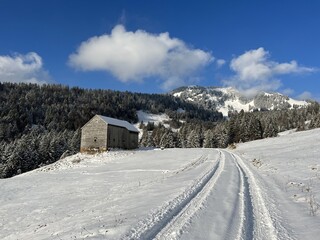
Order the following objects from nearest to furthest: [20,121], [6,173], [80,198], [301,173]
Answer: [80,198]
[301,173]
[6,173]
[20,121]

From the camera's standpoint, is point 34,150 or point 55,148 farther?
point 55,148

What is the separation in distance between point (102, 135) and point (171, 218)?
214 feet

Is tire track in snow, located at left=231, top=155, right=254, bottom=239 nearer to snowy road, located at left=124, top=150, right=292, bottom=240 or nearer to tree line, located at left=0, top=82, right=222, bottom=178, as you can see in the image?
snowy road, located at left=124, top=150, right=292, bottom=240

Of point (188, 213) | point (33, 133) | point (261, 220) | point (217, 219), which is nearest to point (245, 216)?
point (261, 220)

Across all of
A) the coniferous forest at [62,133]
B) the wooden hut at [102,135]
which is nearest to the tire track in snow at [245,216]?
the wooden hut at [102,135]

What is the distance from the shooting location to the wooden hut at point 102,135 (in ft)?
248

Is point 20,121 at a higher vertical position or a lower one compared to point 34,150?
higher

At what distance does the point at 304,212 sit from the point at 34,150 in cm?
8960

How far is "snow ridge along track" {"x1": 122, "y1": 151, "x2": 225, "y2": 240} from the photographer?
33.0 ft

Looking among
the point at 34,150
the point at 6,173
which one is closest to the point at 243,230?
the point at 6,173

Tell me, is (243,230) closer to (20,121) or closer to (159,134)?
(159,134)

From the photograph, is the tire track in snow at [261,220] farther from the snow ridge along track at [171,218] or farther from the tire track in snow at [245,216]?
the snow ridge along track at [171,218]

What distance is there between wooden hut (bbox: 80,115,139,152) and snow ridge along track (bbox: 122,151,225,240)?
60.0 metres

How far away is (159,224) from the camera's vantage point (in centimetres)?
1105
